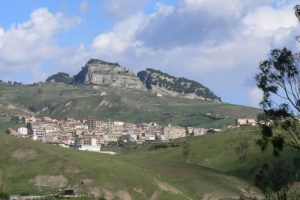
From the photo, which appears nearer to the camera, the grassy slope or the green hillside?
the green hillside

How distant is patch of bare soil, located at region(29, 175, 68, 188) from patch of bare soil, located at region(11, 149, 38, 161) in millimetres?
14898

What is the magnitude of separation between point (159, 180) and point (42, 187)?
32.3 meters

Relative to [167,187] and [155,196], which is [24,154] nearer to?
[167,187]

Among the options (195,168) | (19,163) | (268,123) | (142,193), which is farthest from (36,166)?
(268,123)

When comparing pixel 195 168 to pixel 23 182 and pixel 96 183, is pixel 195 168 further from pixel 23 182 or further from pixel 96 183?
pixel 23 182

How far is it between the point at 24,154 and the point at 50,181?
2106 centimetres

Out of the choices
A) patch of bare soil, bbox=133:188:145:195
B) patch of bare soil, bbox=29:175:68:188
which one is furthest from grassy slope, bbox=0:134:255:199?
patch of bare soil, bbox=29:175:68:188

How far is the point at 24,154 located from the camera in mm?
194750

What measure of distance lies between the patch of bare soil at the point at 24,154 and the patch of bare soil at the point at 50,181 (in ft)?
48.9

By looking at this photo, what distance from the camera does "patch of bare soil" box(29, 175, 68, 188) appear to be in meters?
175

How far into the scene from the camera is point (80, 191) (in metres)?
167

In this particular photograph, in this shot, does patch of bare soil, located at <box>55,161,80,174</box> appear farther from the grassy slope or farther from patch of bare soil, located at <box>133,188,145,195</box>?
patch of bare soil, located at <box>133,188,145,195</box>

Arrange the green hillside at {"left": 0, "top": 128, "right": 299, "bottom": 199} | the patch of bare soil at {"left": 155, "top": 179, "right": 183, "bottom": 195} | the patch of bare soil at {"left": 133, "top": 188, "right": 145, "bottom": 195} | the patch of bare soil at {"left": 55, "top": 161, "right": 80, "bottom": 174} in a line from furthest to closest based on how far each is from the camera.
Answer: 1. the patch of bare soil at {"left": 55, "top": 161, "right": 80, "bottom": 174}
2. the patch of bare soil at {"left": 155, "top": 179, "right": 183, "bottom": 195}
3. the green hillside at {"left": 0, "top": 128, "right": 299, "bottom": 199}
4. the patch of bare soil at {"left": 133, "top": 188, "right": 145, "bottom": 195}

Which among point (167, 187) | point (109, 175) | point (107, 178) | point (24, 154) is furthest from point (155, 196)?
point (24, 154)
